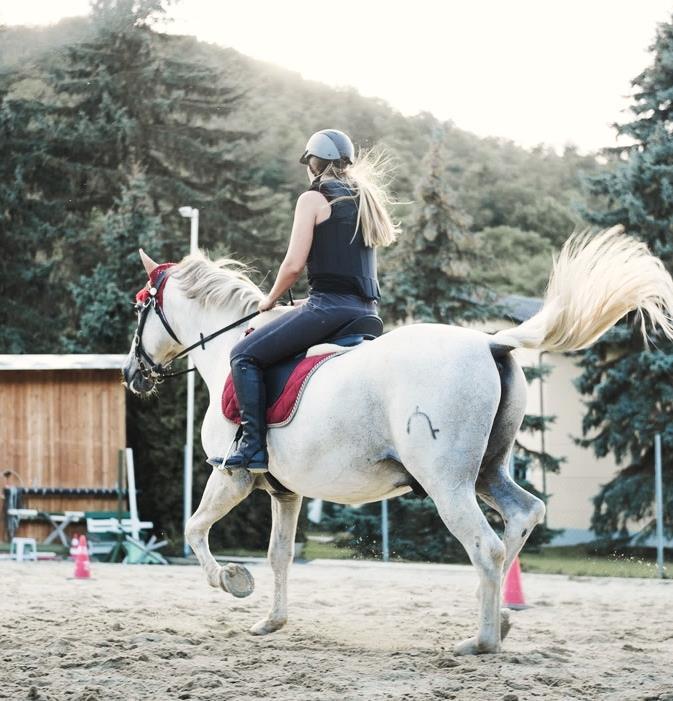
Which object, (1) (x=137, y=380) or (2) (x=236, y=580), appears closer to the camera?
(2) (x=236, y=580)

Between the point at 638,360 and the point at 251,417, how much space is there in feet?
55.2

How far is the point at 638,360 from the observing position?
2259cm

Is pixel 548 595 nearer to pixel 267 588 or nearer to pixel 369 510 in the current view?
pixel 267 588

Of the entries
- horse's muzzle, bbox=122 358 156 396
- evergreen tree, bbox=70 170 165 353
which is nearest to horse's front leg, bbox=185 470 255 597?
horse's muzzle, bbox=122 358 156 396

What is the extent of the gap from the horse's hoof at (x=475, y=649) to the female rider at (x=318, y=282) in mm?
1652

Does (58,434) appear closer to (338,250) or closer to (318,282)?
(318,282)

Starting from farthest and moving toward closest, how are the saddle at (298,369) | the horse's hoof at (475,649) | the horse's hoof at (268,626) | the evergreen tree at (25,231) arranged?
the evergreen tree at (25,231), the horse's hoof at (268,626), the saddle at (298,369), the horse's hoof at (475,649)

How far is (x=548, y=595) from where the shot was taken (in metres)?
11.7

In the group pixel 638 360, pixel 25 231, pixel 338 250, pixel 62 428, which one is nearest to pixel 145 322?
pixel 338 250

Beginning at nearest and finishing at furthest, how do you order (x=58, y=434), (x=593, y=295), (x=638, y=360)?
(x=593, y=295) → (x=58, y=434) → (x=638, y=360)

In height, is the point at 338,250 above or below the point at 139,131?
below

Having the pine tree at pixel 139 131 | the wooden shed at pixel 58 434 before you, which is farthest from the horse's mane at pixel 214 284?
the pine tree at pixel 139 131

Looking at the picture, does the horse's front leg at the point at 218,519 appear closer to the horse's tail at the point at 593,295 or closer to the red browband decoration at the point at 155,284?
the red browband decoration at the point at 155,284

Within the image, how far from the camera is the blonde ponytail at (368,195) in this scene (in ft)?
23.6
